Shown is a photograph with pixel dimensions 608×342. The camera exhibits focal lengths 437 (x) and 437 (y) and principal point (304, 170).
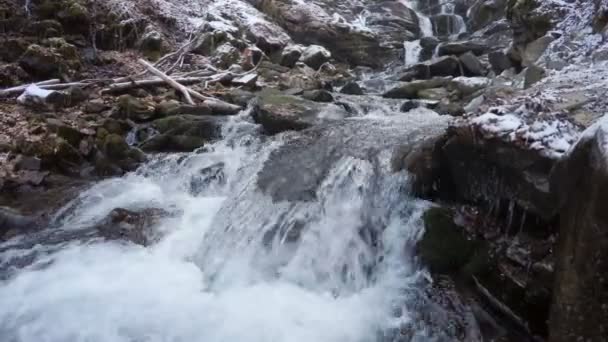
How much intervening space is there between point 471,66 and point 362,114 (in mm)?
5181

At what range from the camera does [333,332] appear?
3887 mm

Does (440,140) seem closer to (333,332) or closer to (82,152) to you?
(333,332)

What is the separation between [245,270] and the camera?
15.8 feet

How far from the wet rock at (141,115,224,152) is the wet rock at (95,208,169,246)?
85.7 inches

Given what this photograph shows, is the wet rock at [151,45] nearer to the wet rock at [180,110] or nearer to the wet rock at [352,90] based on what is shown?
the wet rock at [180,110]

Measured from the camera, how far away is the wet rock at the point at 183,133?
324 inches

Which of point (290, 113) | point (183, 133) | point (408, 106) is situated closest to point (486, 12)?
point (408, 106)

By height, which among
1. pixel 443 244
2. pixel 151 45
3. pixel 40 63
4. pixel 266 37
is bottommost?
pixel 443 244

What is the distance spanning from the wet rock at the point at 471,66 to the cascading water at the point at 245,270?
22.7ft

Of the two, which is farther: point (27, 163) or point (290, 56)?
point (290, 56)

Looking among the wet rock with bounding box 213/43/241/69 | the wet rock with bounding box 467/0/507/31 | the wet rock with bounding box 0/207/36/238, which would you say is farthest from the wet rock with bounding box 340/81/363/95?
the wet rock with bounding box 467/0/507/31

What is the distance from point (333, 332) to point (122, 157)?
17.7 ft

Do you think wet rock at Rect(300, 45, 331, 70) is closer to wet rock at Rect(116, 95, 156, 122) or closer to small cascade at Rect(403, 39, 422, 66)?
small cascade at Rect(403, 39, 422, 66)

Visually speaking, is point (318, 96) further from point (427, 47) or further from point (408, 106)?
point (427, 47)
